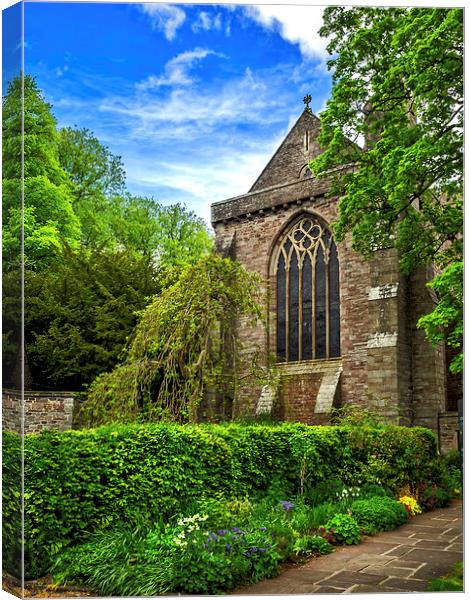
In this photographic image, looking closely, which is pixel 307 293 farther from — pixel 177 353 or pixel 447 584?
pixel 447 584

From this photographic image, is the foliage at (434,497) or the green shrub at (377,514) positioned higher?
the green shrub at (377,514)

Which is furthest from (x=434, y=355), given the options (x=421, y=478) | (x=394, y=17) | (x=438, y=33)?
(x=438, y=33)

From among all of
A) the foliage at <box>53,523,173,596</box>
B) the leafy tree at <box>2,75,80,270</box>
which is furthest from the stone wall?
the foliage at <box>53,523,173,596</box>

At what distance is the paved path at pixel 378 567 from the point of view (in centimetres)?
555

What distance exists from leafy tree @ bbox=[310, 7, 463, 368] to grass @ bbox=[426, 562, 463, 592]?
2621 mm

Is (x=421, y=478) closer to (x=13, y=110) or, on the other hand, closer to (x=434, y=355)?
(x=434, y=355)

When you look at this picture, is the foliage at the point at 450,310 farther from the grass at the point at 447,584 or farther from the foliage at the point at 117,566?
the foliage at the point at 117,566

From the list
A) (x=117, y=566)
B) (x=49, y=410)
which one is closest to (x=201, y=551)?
(x=117, y=566)

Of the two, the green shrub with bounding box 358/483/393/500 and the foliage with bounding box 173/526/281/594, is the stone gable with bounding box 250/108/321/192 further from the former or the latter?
the foliage with bounding box 173/526/281/594

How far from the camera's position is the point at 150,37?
6715mm

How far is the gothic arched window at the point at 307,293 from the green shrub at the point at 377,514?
25.8 feet

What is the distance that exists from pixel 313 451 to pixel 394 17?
21.5ft

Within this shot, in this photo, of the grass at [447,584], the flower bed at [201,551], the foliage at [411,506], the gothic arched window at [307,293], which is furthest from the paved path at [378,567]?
the gothic arched window at [307,293]

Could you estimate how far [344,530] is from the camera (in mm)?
7516
